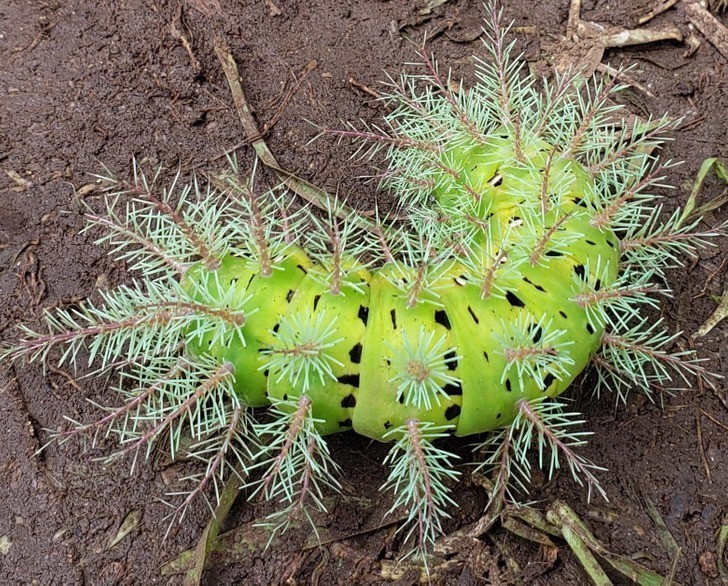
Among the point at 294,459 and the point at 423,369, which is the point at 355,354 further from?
the point at 294,459

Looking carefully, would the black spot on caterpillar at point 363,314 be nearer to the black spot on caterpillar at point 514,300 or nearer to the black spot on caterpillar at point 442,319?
the black spot on caterpillar at point 442,319

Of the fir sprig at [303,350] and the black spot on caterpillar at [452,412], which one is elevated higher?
the fir sprig at [303,350]

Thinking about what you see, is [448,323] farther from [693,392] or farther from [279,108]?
[279,108]

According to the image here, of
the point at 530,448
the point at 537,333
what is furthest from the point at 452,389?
the point at 530,448

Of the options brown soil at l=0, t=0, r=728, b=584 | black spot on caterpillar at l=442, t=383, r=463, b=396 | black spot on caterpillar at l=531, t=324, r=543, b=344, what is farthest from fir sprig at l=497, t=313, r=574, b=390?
brown soil at l=0, t=0, r=728, b=584

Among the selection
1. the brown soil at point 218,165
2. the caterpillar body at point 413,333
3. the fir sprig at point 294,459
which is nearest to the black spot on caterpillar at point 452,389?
the caterpillar body at point 413,333

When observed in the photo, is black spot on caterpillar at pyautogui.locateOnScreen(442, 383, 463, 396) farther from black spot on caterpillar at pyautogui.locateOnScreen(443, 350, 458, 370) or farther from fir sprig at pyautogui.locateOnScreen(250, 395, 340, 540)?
fir sprig at pyautogui.locateOnScreen(250, 395, 340, 540)

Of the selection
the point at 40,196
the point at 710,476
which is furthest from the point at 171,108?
the point at 710,476
